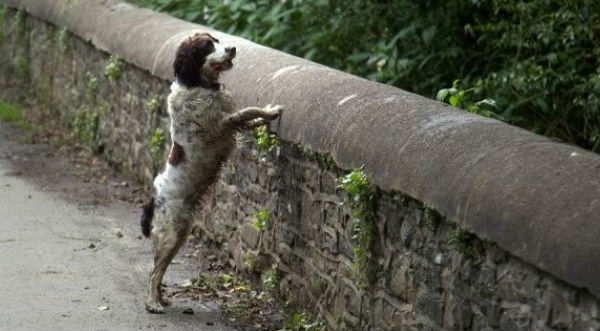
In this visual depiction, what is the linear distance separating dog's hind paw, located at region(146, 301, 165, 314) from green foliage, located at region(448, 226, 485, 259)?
2767mm

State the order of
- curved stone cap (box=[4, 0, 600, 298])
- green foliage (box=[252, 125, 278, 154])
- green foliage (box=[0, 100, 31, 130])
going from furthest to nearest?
green foliage (box=[0, 100, 31, 130]) → green foliage (box=[252, 125, 278, 154]) → curved stone cap (box=[4, 0, 600, 298])

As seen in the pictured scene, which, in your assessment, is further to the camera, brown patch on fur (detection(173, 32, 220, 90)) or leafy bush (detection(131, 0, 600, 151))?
leafy bush (detection(131, 0, 600, 151))

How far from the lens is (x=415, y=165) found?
→ 5.13 metres

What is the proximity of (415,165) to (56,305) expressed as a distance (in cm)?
293

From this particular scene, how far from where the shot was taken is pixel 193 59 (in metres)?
6.81

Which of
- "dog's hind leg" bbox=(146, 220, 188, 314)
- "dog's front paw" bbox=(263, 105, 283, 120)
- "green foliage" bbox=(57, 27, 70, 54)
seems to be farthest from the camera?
"green foliage" bbox=(57, 27, 70, 54)

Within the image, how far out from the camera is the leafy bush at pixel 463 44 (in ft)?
27.7

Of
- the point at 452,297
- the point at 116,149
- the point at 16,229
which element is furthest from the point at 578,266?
the point at 116,149

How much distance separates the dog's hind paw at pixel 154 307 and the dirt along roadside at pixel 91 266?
0.06 m

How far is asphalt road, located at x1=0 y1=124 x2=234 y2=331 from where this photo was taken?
6812 mm

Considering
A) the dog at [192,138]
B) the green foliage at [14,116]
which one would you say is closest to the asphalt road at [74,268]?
the dog at [192,138]

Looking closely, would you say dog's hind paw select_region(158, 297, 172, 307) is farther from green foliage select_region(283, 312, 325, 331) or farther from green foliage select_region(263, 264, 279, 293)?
green foliage select_region(283, 312, 325, 331)

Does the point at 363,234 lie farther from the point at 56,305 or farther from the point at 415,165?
the point at 56,305

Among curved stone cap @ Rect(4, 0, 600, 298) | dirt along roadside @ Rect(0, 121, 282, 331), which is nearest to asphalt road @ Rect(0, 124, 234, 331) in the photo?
dirt along roadside @ Rect(0, 121, 282, 331)
